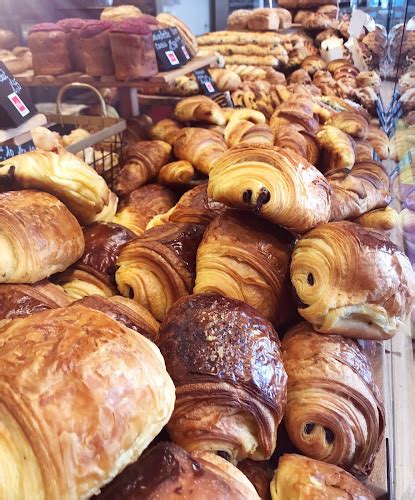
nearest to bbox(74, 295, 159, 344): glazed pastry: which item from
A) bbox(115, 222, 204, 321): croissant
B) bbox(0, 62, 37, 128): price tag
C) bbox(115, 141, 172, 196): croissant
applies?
bbox(115, 222, 204, 321): croissant

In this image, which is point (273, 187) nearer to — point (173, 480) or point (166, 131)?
point (173, 480)

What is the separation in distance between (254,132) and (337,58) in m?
3.65

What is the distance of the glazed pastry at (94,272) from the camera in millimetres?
1667

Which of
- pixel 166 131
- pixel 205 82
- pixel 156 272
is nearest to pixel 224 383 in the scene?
pixel 156 272

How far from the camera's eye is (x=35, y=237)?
1.48 m

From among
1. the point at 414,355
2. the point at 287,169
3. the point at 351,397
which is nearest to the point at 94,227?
the point at 287,169

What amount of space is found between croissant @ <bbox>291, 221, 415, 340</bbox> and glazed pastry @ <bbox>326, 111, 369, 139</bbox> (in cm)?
185

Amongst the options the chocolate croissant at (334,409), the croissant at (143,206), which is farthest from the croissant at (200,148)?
the chocolate croissant at (334,409)

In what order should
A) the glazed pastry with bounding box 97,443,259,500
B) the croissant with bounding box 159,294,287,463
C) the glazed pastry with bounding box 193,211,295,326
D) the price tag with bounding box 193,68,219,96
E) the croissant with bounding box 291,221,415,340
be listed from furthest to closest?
1. the price tag with bounding box 193,68,219,96
2. the glazed pastry with bounding box 193,211,295,326
3. the croissant with bounding box 291,221,415,340
4. the croissant with bounding box 159,294,287,463
5. the glazed pastry with bounding box 97,443,259,500

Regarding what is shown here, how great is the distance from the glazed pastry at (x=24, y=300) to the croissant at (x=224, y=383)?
38 centimetres

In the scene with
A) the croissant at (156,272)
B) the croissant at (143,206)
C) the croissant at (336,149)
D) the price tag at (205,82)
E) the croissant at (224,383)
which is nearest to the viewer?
the croissant at (224,383)

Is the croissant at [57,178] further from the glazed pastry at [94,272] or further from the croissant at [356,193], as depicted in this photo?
the croissant at [356,193]

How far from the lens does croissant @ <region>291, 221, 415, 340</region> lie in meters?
1.36

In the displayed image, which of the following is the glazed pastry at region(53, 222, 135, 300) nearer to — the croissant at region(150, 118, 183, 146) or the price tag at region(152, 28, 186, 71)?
the croissant at region(150, 118, 183, 146)
